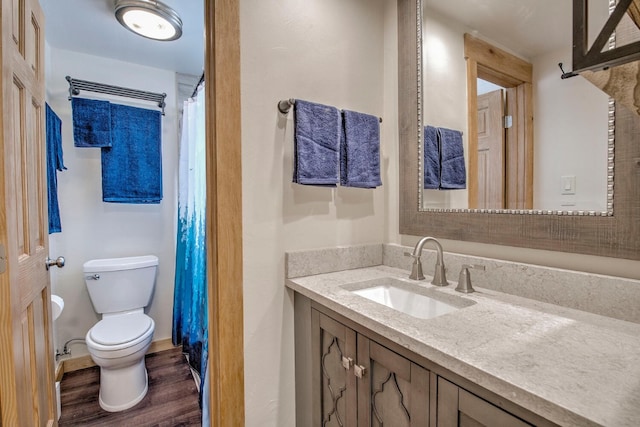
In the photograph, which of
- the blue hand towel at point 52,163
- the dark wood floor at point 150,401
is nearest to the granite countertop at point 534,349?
the dark wood floor at point 150,401

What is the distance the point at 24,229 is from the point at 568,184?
1858 millimetres

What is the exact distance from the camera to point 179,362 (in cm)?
238

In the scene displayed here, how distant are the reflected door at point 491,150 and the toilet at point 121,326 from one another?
2069 millimetres

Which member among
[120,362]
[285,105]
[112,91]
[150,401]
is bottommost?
[150,401]

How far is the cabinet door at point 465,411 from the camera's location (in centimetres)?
59

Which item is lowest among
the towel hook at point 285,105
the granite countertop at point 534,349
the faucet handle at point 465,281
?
the granite countertop at point 534,349

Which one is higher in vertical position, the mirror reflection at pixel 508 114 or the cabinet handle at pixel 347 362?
the mirror reflection at pixel 508 114

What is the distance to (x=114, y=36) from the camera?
202cm

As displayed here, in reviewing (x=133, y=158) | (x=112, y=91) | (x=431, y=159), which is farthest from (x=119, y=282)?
(x=431, y=159)

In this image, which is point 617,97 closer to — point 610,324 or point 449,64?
point 610,324

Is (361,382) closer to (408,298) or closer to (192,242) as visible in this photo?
(408,298)

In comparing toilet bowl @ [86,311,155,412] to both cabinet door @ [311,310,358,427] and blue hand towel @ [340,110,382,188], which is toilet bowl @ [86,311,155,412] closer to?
cabinet door @ [311,310,358,427]

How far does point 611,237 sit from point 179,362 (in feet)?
8.82

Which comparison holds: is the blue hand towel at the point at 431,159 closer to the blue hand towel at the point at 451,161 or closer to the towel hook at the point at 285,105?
the blue hand towel at the point at 451,161
